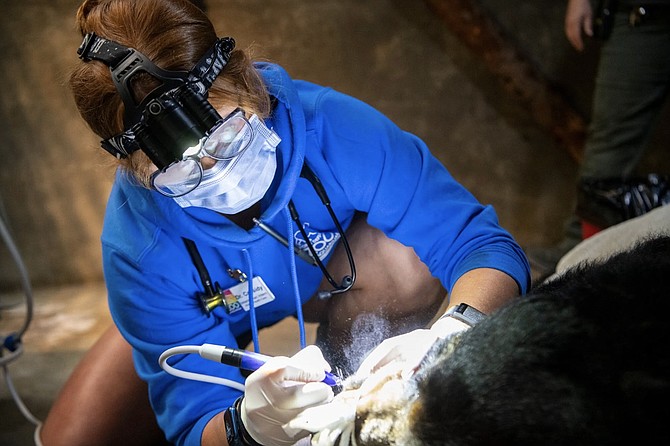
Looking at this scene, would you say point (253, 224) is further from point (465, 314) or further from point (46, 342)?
point (46, 342)

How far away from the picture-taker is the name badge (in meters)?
1.07

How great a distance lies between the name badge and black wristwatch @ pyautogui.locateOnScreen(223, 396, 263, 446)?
21 cm

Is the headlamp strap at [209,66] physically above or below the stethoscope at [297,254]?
above

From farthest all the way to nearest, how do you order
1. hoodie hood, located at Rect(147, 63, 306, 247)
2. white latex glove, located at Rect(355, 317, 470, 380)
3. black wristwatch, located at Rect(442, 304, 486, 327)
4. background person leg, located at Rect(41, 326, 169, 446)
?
background person leg, located at Rect(41, 326, 169, 446), hoodie hood, located at Rect(147, 63, 306, 247), black wristwatch, located at Rect(442, 304, 486, 327), white latex glove, located at Rect(355, 317, 470, 380)

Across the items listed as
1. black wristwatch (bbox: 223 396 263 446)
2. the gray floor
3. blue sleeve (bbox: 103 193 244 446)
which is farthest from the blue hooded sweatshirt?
the gray floor

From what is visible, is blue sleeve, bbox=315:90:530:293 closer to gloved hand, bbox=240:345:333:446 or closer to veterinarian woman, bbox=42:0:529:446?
veterinarian woman, bbox=42:0:529:446

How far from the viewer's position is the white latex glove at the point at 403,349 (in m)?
0.78

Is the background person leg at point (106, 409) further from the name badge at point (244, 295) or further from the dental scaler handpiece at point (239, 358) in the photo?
the dental scaler handpiece at point (239, 358)

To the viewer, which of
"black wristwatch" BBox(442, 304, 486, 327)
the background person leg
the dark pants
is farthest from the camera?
the dark pants

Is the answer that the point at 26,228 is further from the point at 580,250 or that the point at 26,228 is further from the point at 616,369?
the point at 616,369

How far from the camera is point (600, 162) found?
201 centimetres

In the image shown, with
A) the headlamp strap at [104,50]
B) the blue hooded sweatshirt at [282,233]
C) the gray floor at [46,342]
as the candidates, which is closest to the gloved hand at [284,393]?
the blue hooded sweatshirt at [282,233]

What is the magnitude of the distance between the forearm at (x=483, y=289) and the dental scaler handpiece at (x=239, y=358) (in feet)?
0.84

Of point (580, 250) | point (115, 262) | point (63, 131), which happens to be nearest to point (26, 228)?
point (63, 131)
